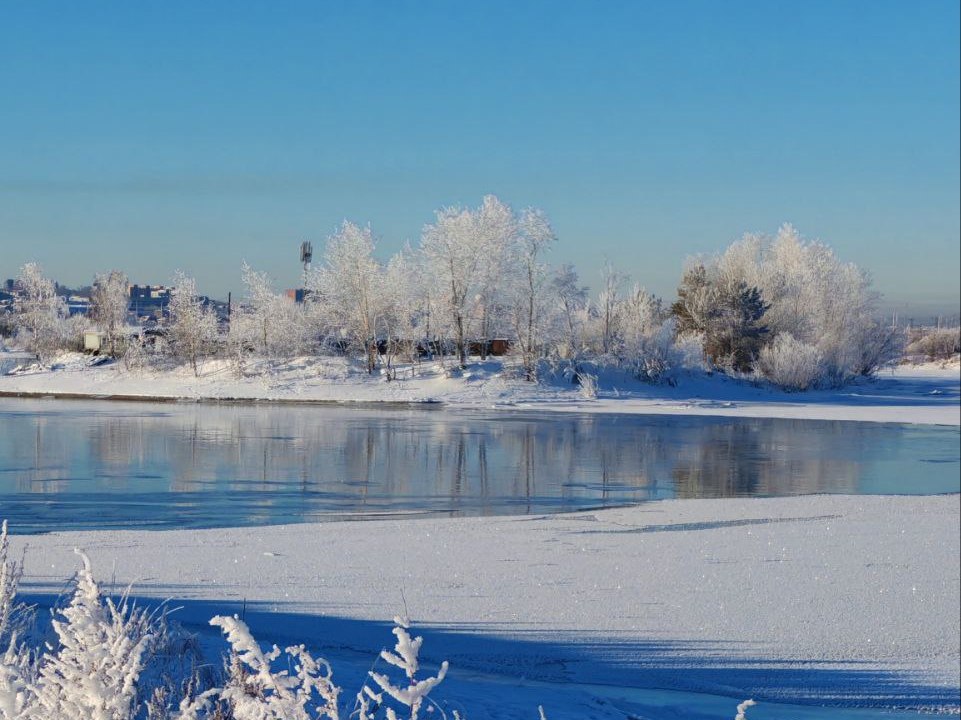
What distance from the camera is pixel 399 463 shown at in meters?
18.2

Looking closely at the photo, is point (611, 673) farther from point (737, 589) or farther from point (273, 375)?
point (273, 375)

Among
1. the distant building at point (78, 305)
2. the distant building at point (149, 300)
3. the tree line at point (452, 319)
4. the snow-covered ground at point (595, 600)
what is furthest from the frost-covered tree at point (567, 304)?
the snow-covered ground at point (595, 600)

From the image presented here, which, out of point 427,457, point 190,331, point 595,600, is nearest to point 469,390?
point 190,331

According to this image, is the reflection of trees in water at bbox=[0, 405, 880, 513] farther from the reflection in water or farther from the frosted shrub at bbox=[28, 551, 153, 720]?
the frosted shrub at bbox=[28, 551, 153, 720]

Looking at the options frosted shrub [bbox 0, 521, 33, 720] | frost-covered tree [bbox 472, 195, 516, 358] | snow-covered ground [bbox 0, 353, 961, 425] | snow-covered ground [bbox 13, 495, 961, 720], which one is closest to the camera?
frosted shrub [bbox 0, 521, 33, 720]

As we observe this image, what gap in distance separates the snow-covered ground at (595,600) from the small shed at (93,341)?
36.5 meters

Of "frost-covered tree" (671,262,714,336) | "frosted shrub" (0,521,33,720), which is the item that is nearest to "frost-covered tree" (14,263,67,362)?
"frost-covered tree" (671,262,714,336)

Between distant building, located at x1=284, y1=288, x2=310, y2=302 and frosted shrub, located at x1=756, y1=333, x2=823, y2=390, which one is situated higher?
distant building, located at x1=284, y1=288, x2=310, y2=302

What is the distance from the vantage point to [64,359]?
4256 centimetres

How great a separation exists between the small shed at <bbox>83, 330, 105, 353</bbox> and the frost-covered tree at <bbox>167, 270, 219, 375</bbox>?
3567 mm

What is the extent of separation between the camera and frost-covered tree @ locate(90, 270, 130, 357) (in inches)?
1766

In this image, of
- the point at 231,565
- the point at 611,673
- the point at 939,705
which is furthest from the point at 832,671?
the point at 231,565

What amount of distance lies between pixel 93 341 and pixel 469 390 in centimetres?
1765

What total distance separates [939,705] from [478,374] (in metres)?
33.2
